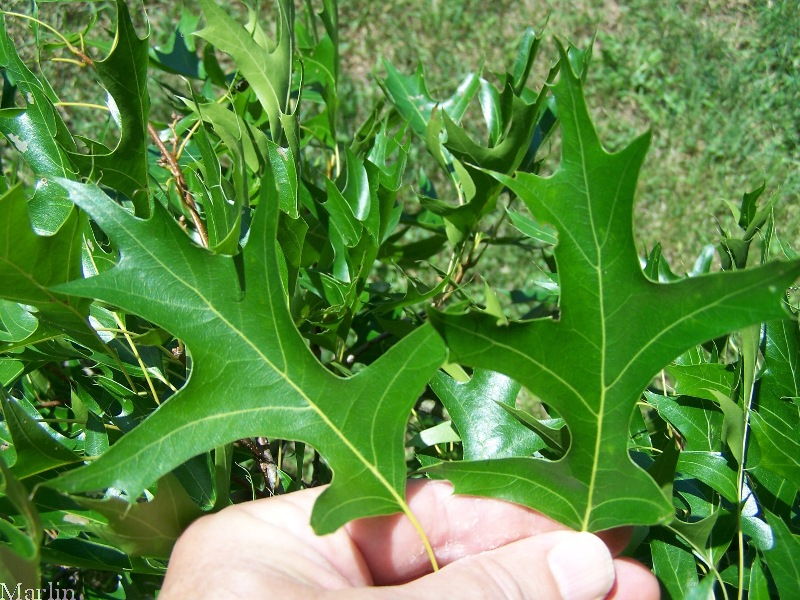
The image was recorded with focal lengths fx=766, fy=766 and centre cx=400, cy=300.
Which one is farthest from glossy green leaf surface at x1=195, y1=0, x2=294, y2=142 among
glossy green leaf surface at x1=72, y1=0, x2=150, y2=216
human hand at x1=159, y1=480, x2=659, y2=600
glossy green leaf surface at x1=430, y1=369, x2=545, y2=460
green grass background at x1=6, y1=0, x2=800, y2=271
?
green grass background at x1=6, y1=0, x2=800, y2=271

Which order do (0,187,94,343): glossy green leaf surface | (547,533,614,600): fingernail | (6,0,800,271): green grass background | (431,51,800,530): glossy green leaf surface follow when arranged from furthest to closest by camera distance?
1. (6,0,800,271): green grass background
2. (547,533,614,600): fingernail
3. (0,187,94,343): glossy green leaf surface
4. (431,51,800,530): glossy green leaf surface

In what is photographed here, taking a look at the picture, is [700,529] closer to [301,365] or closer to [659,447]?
[659,447]

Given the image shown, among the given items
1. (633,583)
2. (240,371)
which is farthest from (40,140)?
(633,583)

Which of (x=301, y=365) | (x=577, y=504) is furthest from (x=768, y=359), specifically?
(x=301, y=365)

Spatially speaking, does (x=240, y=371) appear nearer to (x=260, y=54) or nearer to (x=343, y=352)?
(x=343, y=352)

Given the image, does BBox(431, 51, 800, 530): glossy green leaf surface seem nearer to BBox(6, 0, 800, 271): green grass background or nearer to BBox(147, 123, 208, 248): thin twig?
BBox(147, 123, 208, 248): thin twig

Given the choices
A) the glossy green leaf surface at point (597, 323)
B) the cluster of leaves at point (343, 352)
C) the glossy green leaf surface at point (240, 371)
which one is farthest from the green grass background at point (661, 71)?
the glossy green leaf surface at point (240, 371)

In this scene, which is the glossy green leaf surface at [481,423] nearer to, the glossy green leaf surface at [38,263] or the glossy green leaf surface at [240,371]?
the glossy green leaf surface at [240,371]
